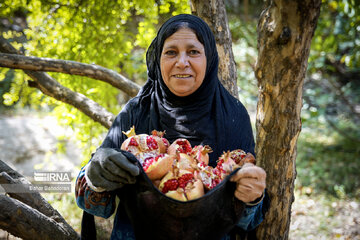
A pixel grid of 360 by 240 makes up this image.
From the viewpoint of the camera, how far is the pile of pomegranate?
1.27 meters

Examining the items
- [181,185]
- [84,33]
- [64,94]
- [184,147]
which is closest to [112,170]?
[181,185]

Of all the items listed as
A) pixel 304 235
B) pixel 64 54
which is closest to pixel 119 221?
pixel 64 54

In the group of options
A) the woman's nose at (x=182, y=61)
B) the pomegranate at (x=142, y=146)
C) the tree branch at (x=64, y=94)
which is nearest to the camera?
the pomegranate at (x=142, y=146)

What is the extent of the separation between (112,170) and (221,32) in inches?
68.1

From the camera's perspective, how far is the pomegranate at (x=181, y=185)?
1.24 m

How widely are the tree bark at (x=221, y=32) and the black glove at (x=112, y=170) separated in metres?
1.49

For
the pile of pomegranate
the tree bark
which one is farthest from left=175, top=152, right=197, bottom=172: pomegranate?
the tree bark

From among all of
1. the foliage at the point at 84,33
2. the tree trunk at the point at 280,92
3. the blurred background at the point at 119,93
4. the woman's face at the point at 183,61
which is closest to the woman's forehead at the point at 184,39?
the woman's face at the point at 183,61

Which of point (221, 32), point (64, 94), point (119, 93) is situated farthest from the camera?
point (119, 93)

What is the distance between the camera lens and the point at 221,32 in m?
2.53

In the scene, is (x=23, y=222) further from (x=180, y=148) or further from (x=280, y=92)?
(x=280, y=92)

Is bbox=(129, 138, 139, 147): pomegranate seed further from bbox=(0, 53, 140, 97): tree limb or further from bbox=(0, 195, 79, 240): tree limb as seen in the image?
bbox=(0, 53, 140, 97): tree limb

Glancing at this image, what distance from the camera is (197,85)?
1.79 m

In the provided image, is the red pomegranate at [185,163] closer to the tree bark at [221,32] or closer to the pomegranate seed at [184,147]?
the pomegranate seed at [184,147]
